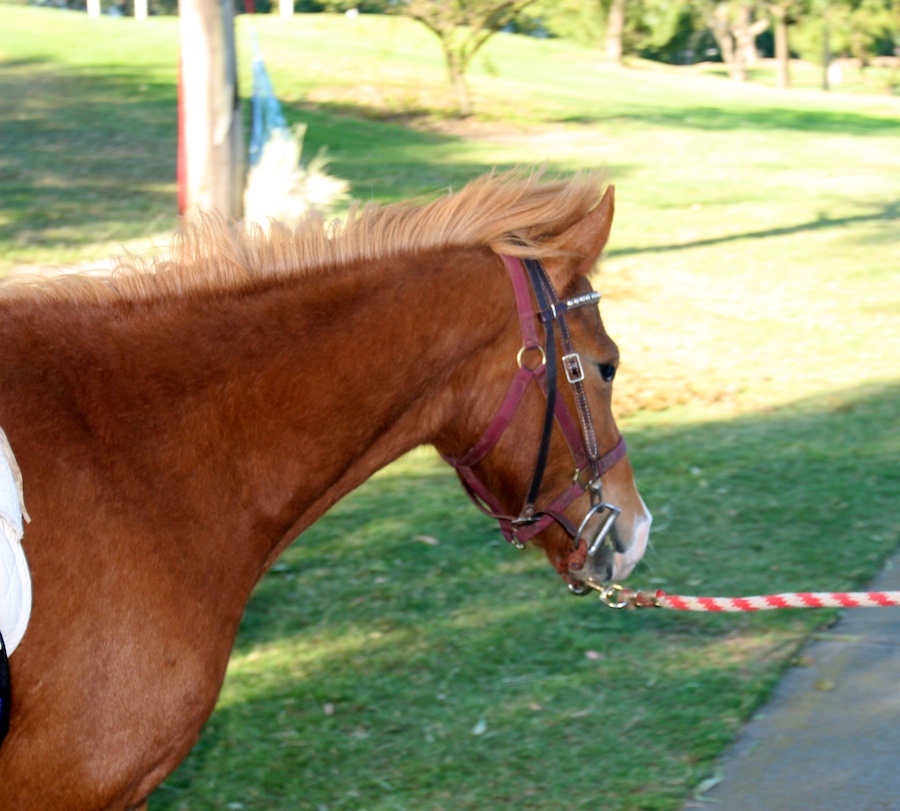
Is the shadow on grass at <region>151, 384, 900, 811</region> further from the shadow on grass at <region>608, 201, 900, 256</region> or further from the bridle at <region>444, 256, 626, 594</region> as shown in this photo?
the shadow on grass at <region>608, 201, 900, 256</region>

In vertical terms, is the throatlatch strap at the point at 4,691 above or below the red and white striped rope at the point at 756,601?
above

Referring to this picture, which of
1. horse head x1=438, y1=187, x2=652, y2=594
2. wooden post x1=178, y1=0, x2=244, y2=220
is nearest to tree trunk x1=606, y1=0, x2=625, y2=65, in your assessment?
wooden post x1=178, y1=0, x2=244, y2=220

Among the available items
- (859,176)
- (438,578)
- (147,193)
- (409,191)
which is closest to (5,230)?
(147,193)

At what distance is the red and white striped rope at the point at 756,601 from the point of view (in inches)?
121

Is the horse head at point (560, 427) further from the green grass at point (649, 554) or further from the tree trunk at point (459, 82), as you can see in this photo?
the tree trunk at point (459, 82)

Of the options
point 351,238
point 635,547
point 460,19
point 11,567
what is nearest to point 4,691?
point 11,567

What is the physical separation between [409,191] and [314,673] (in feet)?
34.3

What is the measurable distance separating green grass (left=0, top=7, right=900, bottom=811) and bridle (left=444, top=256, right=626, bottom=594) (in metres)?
0.80

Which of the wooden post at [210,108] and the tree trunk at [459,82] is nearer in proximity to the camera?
the wooden post at [210,108]

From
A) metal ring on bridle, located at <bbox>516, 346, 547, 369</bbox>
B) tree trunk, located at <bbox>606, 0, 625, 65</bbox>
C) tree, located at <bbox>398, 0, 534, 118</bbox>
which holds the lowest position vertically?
metal ring on bridle, located at <bbox>516, 346, 547, 369</bbox>

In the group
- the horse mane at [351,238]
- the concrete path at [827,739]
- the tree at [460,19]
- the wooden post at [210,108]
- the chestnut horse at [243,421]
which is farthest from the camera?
the tree at [460,19]

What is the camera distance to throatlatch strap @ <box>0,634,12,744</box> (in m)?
2.11

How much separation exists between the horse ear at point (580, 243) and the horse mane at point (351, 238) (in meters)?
0.03

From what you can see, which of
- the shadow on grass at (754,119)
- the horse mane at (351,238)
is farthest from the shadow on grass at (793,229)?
Answer: the horse mane at (351,238)
